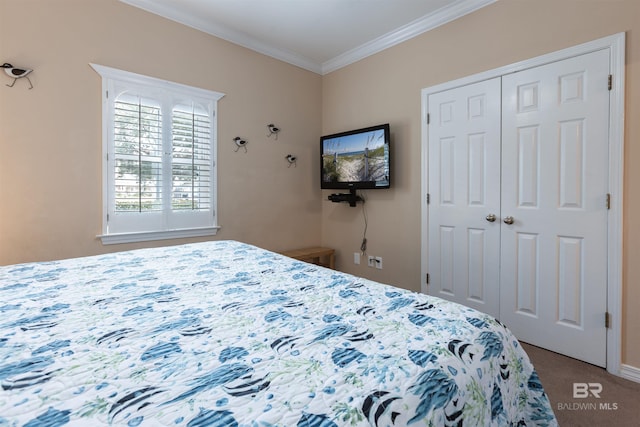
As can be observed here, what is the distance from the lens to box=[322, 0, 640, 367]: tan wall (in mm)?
1939

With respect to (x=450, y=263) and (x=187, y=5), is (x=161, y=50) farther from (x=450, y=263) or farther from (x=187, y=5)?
(x=450, y=263)

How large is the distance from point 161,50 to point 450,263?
3.20 metres

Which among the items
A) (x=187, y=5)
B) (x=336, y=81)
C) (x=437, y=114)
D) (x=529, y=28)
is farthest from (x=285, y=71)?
(x=529, y=28)

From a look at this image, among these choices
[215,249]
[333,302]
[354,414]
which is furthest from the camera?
[215,249]

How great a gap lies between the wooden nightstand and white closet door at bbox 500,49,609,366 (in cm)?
186

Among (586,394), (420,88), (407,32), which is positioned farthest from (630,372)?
(407,32)

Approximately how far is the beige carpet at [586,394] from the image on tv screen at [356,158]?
1954 mm

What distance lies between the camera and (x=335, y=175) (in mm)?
3656

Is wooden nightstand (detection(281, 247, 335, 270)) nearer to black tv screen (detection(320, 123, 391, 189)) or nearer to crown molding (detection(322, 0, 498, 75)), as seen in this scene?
black tv screen (detection(320, 123, 391, 189))

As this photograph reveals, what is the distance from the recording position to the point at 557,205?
2.22 meters

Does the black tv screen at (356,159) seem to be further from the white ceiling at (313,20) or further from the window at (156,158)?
the window at (156,158)

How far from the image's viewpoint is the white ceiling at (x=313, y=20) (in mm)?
2676


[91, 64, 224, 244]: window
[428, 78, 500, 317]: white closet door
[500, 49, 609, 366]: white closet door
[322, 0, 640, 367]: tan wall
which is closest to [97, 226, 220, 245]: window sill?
[91, 64, 224, 244]: window

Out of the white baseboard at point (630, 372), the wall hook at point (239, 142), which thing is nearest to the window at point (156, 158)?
the wall hook at point (239, 142)
